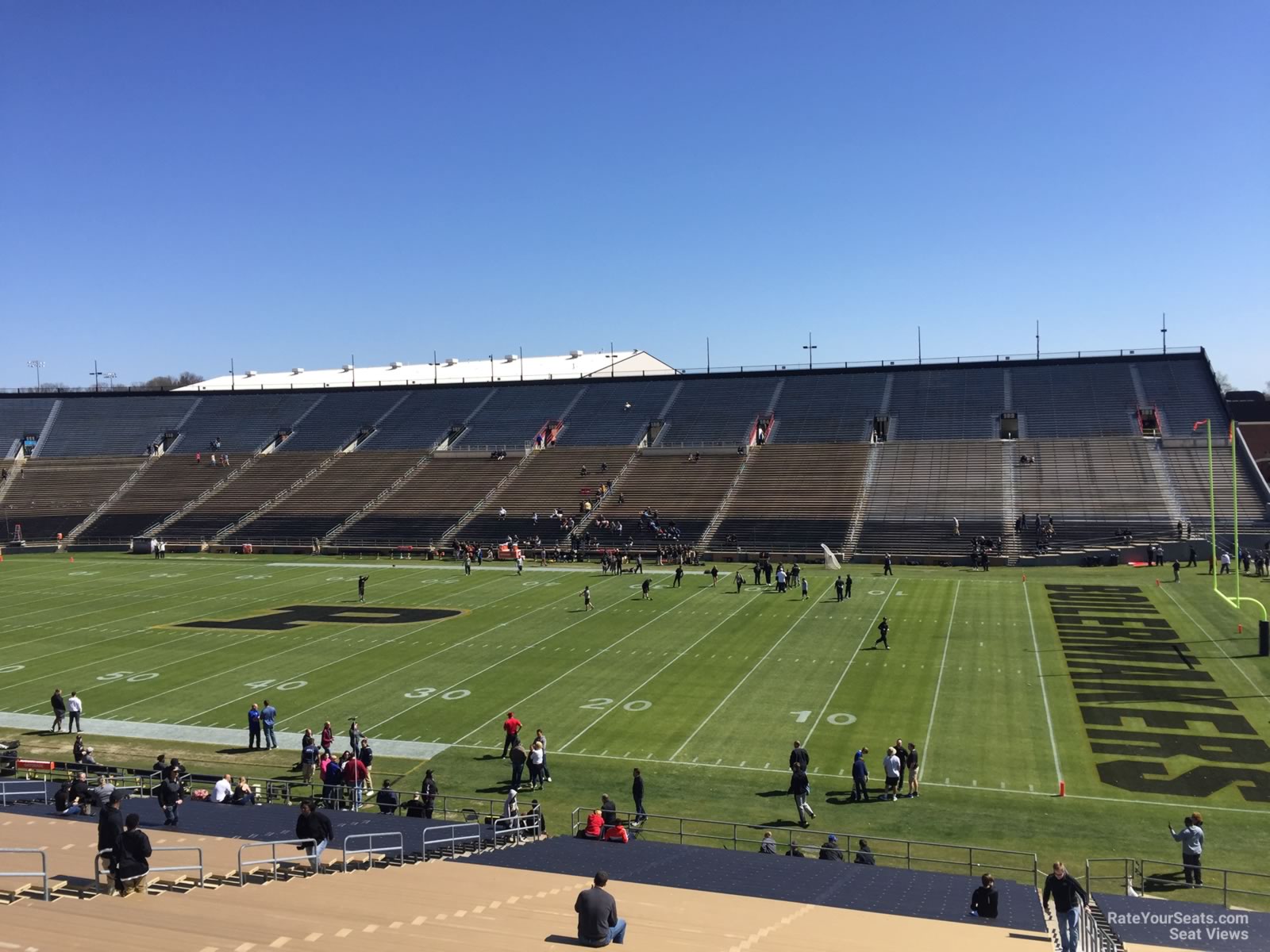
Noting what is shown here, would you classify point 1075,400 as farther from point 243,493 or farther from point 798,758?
point 798,758

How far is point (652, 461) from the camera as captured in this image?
7212cm

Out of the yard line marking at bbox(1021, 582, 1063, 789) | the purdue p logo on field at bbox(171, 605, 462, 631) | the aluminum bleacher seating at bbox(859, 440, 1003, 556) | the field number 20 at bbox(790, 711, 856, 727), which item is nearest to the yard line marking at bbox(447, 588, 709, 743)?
the field number 20 at bbox(790, 711, 856, 727)

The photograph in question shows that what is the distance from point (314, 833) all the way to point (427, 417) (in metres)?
73.3

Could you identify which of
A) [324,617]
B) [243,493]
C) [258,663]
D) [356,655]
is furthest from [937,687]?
[243,493]

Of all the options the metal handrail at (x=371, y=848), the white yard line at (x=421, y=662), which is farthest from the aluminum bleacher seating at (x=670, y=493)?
the metal handrail at (x=371, y=848)

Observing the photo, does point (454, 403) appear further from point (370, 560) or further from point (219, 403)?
point (370, 560)

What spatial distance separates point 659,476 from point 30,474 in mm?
50575

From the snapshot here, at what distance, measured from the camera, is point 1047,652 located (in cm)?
3216

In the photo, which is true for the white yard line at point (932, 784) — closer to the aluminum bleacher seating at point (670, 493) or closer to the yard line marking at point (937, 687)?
the yard line marking at point (937, 687)

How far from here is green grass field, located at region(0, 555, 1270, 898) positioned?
67.2 feet

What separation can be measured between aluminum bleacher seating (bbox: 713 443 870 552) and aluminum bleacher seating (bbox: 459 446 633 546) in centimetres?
957

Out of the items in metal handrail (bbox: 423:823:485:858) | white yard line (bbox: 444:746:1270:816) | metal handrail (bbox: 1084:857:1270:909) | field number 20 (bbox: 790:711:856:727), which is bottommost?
metal handrail (bbox: 1084:857:1270:909)

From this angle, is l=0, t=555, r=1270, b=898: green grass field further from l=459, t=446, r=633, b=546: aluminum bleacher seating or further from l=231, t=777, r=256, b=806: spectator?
l=459, t=446, r=633, b=546: aluminum bleacher seating

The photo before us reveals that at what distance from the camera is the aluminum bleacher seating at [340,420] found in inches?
3280
